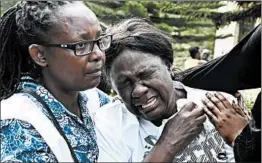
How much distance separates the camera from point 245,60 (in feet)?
3.11

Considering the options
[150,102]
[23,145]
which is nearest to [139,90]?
[150,102]

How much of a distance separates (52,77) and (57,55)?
6cm

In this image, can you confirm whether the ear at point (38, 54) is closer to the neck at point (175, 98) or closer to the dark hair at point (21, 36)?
the dark hair at point (21, 36)

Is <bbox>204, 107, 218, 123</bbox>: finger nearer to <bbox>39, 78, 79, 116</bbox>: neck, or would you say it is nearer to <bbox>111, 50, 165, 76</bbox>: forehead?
<bbox>111, 50, 165, 76</bbox>: forehead

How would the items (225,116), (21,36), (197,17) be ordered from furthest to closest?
(197,17) < (21,36) < (225,116)

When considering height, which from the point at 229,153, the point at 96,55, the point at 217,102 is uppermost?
the point at 96,55

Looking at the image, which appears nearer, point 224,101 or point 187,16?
point 224,101

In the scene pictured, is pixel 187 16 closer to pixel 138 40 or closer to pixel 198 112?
pixel 138 40

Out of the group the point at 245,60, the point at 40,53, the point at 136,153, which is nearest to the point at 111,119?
the point at 136,153

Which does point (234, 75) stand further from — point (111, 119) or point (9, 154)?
point (9, 154)

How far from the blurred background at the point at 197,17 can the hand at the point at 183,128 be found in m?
0.55

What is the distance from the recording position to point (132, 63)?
1032mm

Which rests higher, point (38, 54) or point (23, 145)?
point (38, 54)

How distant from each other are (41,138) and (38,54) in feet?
0.59
